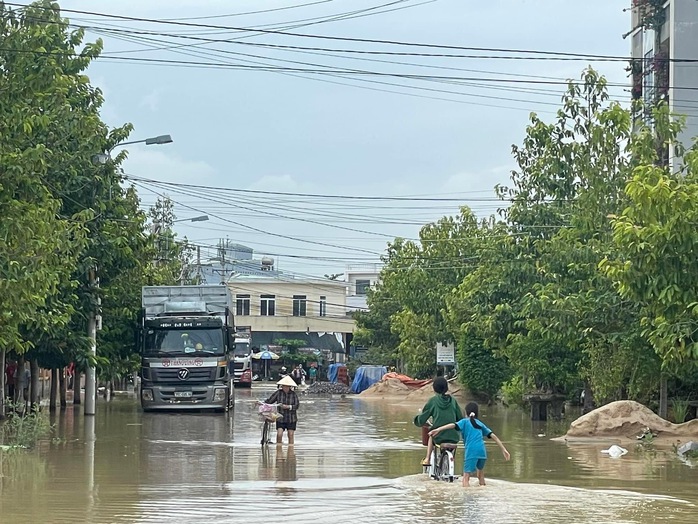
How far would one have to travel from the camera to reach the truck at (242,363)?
78.6 metres

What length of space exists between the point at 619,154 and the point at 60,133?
13.9 metres

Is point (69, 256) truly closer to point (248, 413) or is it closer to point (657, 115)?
point (657, 115)

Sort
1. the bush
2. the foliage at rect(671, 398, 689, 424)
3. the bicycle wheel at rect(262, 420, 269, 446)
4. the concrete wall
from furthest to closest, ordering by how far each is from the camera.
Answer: the concrete wall < the bush < the foliage at rect(671, 398, 689, 424) < the bicycle wheel at rect(262, 420, 269, 446)

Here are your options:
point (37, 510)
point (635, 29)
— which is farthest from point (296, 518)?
point (635, 29)

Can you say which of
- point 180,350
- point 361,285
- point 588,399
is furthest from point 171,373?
point 361,285

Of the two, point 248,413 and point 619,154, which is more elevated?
point 619,154

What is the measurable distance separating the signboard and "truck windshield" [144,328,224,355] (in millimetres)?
21524

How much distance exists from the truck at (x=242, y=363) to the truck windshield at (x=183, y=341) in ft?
126

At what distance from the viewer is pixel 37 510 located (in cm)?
1406

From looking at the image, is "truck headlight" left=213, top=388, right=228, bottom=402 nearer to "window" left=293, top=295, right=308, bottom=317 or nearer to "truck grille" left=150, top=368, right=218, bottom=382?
"truck grille" left=150, top=368, right=218, bottom=382

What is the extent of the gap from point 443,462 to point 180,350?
75.3 feet

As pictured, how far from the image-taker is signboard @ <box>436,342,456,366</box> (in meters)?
59.4

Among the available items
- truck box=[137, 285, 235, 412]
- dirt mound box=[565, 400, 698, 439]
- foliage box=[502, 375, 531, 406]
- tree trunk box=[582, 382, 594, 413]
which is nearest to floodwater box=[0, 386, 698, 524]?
dirt mound box=[565, 400, 698, 439]

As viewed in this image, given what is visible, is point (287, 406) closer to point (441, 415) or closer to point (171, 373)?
point (441, 415)
